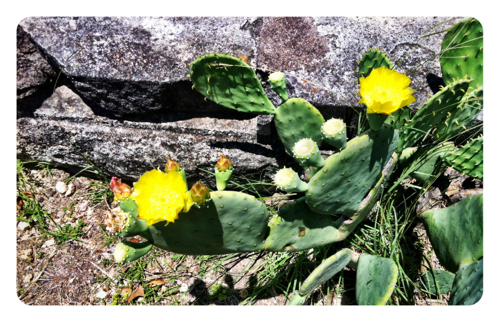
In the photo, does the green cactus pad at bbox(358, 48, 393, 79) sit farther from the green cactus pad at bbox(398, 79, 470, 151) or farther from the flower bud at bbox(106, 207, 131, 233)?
the flower bud at bbox(106, 207, 131, 233)

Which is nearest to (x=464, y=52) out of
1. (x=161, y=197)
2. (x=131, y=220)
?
(x=161, y=197)

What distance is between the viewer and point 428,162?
1.66 meters

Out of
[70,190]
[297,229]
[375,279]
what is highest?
[297,229]

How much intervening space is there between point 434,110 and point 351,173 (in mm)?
430

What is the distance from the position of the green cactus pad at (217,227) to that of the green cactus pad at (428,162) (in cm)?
76

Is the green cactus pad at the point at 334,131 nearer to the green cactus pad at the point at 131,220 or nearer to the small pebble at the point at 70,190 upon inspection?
the green cactus pad at the point at 131,220

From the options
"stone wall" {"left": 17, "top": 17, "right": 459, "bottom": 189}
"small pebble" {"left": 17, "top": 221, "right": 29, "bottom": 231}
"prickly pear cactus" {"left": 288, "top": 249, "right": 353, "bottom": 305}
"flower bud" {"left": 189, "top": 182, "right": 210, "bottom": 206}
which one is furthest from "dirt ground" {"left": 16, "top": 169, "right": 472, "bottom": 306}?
"flower bud" {"left": 189, "top": 182, "right": 210, "bottom": 206}

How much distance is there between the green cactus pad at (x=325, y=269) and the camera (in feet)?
4.63

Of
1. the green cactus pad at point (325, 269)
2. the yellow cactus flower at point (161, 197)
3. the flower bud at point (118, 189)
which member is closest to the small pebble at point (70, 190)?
the flower bud at point (118, 189)

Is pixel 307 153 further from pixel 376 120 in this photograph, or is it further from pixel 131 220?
pixel 131 220

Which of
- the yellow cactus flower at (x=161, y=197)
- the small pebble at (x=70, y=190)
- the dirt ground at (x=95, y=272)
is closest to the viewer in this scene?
the yellow cactus flower at (x=161, y=197)

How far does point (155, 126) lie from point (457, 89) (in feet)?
4.46

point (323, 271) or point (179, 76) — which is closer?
point (323, 271)

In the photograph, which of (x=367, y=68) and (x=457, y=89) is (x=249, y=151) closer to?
(x=367, y=68)
